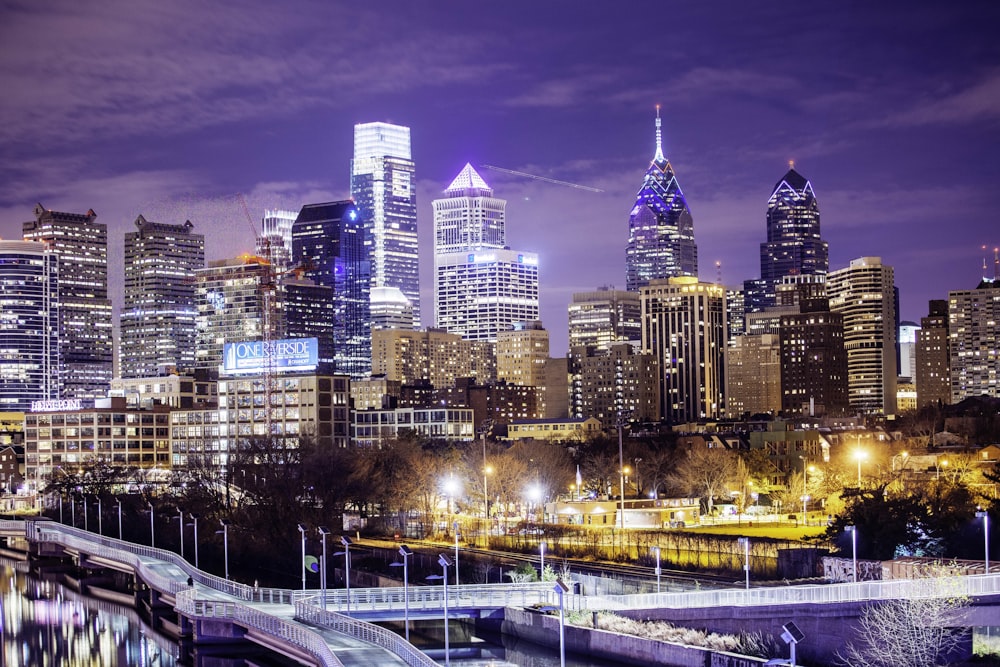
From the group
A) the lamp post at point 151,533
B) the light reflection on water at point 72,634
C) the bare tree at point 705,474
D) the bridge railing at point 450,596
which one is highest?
the bare tree at point 705,474

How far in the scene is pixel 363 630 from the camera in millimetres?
63938

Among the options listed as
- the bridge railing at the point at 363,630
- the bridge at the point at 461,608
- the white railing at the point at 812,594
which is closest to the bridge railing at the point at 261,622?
the bridge at the point at 461,608

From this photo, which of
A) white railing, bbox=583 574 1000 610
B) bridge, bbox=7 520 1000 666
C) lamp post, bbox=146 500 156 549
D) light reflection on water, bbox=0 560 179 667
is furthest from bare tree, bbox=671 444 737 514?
white railing, bbox=583 574 1000 610

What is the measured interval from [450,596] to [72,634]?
26882mm

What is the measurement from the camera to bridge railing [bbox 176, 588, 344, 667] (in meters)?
59.3

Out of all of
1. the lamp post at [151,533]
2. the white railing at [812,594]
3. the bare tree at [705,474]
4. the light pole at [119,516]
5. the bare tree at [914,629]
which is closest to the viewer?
the bare tree at [914,629]

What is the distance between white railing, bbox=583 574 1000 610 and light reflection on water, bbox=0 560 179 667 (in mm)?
26317

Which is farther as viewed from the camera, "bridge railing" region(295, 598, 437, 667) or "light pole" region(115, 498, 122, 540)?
"light pole" region(115, 498, 122, 540)

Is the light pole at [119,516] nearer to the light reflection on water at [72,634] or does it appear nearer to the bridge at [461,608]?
the light reflection on water at [72,634]

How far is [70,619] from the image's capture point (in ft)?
301

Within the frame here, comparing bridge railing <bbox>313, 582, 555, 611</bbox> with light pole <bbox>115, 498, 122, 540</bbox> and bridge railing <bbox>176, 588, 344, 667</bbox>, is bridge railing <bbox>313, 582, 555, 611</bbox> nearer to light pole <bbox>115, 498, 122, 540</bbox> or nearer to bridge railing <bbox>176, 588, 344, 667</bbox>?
bridge railing <bbox>176, 588, 344, 667</bbox>

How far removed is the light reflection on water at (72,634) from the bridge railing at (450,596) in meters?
10.4

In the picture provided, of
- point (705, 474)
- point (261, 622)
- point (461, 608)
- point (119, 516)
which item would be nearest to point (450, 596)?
point (461, 608)

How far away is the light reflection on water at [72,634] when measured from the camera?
76938 mm
